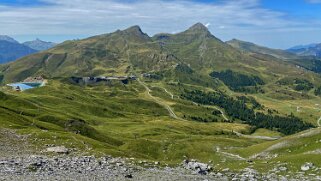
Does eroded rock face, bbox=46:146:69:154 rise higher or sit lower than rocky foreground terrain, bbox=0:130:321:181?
lower

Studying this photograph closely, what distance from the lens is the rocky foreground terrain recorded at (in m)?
41.4

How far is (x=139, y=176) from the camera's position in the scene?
1795 inches

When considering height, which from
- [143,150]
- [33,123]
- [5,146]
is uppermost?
[5,146]

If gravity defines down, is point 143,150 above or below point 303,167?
below

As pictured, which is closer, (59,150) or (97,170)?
(97,170)

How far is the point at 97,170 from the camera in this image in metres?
45.8

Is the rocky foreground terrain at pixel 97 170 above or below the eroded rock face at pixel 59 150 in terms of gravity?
above

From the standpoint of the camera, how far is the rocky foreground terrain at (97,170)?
41.4 metres

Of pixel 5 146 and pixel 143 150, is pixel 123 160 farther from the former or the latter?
pixel 143 150

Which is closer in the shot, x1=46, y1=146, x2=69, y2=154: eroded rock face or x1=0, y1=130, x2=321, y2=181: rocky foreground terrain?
x1=0, y1=130, x2=321, y2=181: rocky foreground terrain

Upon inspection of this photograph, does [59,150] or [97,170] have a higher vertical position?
[97,170]

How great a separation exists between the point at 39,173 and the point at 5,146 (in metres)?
21.9

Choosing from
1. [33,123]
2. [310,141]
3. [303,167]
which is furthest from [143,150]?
[303,167]

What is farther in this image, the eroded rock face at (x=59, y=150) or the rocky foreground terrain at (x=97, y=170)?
the eroded rock face at (x=59, y=150)
